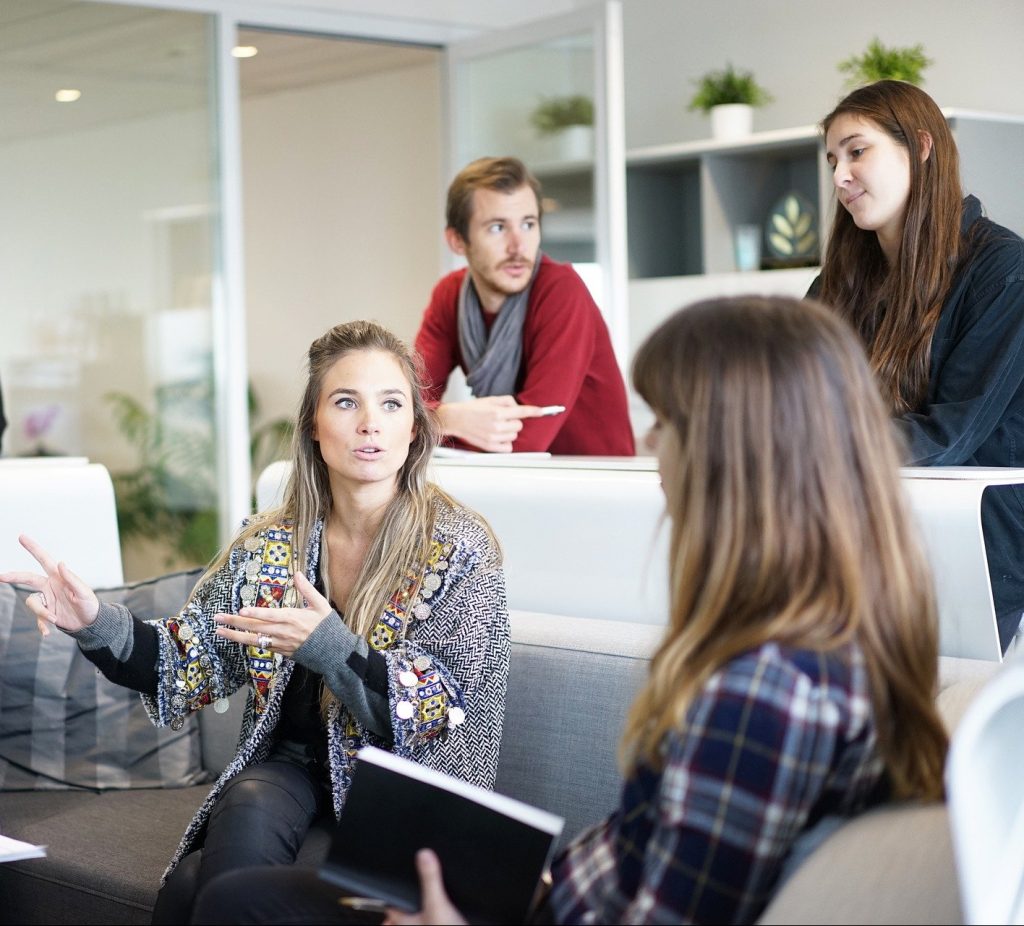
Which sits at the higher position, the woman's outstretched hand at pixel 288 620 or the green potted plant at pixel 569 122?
the green potted plant at pixel 569 122

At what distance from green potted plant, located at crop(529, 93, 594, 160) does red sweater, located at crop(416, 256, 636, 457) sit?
1732 millimetres

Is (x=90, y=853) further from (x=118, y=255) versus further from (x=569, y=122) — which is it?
(x=569, y=122)

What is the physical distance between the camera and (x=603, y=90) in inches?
181

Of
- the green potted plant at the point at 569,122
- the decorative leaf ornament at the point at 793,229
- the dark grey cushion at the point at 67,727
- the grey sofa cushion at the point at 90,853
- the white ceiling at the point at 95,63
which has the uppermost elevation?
the white ceiling at the point at 95,63

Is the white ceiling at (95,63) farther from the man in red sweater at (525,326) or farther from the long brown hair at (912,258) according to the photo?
the long brown hair at (912,258)

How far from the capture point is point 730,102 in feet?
15.8

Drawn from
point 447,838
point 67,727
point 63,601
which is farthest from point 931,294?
point 67,727

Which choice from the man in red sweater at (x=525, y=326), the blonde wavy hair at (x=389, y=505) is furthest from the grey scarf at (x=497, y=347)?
the blonde wavy hair at (x=389, y=505)

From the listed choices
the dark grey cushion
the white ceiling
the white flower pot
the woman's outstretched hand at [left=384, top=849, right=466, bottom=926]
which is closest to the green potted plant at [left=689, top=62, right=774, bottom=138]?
the white flower pot

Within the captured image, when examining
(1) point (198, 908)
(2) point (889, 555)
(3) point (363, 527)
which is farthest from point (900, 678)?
(3) point (363, 527)

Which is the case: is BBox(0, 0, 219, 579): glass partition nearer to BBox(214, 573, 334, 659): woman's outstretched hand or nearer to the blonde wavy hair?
the blonde wavy hair

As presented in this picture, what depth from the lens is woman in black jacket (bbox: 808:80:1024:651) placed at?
1.84m

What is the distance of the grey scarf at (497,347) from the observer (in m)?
2.91

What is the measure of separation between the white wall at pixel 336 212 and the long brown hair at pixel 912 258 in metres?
4.32
